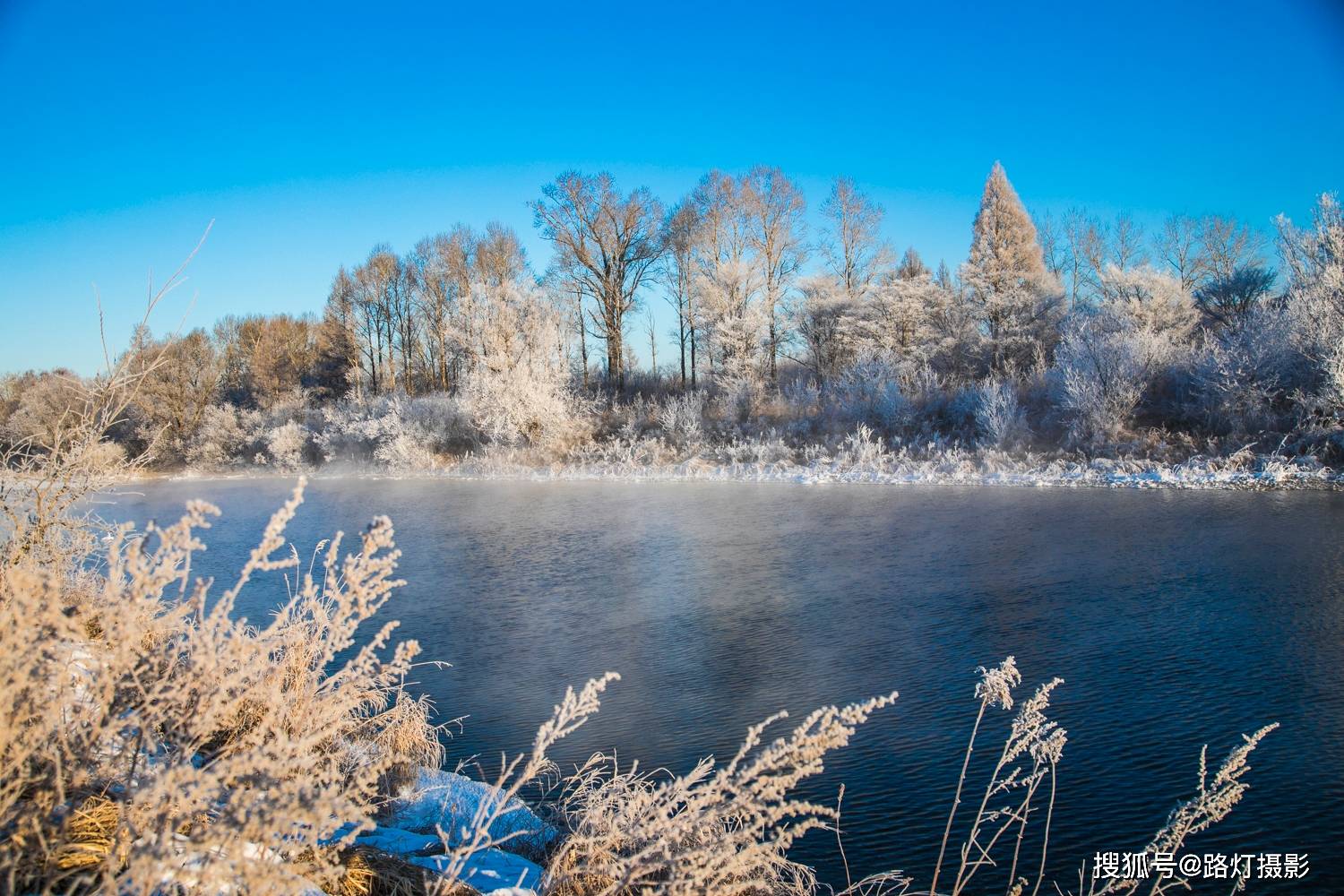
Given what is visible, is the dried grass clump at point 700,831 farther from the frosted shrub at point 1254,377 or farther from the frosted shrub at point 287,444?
the frosted shrub at point 287,444

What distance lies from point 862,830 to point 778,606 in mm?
3520

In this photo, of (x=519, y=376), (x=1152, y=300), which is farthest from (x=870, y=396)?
(x=519, y=376)

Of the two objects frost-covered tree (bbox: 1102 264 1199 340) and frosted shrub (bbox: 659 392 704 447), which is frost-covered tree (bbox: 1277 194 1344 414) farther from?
frosted shrub (bbox: 659 392 704 447)

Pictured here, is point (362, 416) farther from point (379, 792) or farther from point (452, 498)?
point (379, 792)

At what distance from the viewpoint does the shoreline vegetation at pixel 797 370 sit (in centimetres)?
1546

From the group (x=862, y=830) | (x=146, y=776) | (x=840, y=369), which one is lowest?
(x=862, y=830)

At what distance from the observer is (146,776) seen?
1829 millimetres

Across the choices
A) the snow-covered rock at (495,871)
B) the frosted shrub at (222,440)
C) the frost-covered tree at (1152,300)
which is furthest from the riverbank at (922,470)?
the snow-covered rock at (495,871)

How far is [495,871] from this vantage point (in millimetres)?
2510

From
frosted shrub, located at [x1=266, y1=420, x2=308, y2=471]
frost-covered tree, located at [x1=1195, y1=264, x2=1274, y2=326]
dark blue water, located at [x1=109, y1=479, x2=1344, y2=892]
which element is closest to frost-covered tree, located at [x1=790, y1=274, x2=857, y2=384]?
frost-covered tree, located at [x1=1195, y1=264, x2=1274, y2=326]

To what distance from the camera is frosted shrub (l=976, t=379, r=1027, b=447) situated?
17328 mm

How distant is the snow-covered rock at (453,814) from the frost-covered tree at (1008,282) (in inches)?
903

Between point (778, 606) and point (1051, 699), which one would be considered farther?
point (778, 606)

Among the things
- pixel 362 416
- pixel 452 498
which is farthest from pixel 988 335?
pixel 362 416
